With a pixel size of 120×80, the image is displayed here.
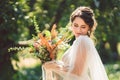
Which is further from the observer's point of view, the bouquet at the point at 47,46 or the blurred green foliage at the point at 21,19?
the blurred green foliage at the point at 21,19

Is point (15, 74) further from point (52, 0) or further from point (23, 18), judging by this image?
point (52, 0)

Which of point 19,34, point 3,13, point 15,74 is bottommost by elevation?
point 15,74

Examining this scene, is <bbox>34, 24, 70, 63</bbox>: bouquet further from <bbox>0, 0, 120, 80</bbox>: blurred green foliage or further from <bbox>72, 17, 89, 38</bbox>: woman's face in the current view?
<bbox>0, 0, 120, 80</bbox>: blurred green foliage

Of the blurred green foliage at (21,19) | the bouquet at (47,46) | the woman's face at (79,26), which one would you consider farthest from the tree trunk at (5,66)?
the woman's face at (79,26)

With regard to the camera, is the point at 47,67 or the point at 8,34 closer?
the point at 47,67

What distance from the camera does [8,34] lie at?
8938 mm

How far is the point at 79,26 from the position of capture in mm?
5188

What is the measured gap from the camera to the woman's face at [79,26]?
17.0 ft

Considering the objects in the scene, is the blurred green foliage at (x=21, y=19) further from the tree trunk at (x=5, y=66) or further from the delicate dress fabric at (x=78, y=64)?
the delicate dress fabric at (x=78, y=64)

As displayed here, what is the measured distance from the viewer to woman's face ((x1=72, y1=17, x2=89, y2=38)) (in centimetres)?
519

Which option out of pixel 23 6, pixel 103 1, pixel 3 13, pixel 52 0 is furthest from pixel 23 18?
pixel 52 0

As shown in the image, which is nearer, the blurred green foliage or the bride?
the bride

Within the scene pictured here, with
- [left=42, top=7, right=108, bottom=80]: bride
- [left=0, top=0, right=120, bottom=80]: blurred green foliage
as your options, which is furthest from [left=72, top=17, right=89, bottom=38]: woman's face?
[left=0, top=0, right=120, bottom=80]: blurred green foliage

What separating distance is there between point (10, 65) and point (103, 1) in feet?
7.48
